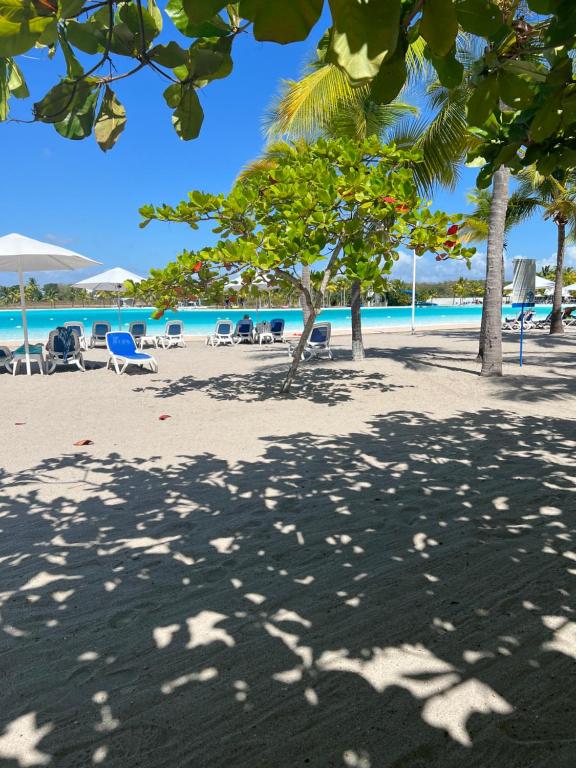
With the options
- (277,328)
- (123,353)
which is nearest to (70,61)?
(123,353)

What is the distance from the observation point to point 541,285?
95.1ft

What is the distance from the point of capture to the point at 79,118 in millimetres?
1467

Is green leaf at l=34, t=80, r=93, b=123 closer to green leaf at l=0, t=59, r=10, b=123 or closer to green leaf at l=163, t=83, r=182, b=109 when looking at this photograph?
green leaf at l=0, t=59, r=10, b=123

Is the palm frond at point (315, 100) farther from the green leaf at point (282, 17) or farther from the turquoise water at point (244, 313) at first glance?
the turquoise water at point (244, 313)

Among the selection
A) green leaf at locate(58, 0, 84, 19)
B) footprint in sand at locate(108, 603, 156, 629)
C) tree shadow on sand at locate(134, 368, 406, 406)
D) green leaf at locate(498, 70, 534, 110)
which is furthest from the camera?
tree shadow on sand at locate(134, 368, 406, 406)

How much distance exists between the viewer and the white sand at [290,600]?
1.91 m

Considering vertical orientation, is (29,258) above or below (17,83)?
above

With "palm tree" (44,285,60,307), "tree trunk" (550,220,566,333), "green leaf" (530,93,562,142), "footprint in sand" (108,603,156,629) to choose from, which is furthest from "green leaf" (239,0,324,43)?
"palm tree" (44,285,60,307)

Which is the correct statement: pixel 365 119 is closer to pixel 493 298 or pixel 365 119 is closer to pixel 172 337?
pixel 493 298

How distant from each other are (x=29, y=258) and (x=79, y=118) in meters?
12.8

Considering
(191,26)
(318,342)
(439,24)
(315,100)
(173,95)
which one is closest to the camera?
(439,24)

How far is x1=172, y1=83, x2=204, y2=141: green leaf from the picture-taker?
144 centimetres

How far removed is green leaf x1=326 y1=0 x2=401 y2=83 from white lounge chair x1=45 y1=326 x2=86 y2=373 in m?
13.3

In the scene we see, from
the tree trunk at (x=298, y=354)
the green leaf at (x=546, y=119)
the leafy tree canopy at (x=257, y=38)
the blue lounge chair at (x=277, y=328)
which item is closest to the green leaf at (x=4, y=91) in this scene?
the leafy tree canopy at (x=257, y=38)
